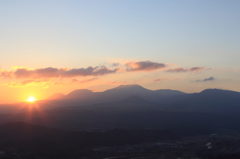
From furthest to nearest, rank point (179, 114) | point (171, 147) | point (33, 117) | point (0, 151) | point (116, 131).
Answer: point (179, 114) → point (33, 117) → point (116, 131) → point (171, 147) → point (0, 151)

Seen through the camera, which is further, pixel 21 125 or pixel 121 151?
pixel 21 125

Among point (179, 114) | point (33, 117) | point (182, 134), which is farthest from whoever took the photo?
point (179, 114)

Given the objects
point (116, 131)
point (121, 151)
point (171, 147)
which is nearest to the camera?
point (121, 151)

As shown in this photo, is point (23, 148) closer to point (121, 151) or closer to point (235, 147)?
point (121, 151)

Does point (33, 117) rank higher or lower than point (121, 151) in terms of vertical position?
higher

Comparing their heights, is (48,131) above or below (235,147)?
above

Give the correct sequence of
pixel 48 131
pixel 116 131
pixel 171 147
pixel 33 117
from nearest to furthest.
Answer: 1. pixel 171 147
2. pixel 48 131
3. pixel 116 131
4. pixel 33 117

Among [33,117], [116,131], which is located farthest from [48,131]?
[33,117]

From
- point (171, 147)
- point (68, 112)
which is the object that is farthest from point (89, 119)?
point (171, 147)

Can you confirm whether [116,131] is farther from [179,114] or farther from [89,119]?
[179,114]
